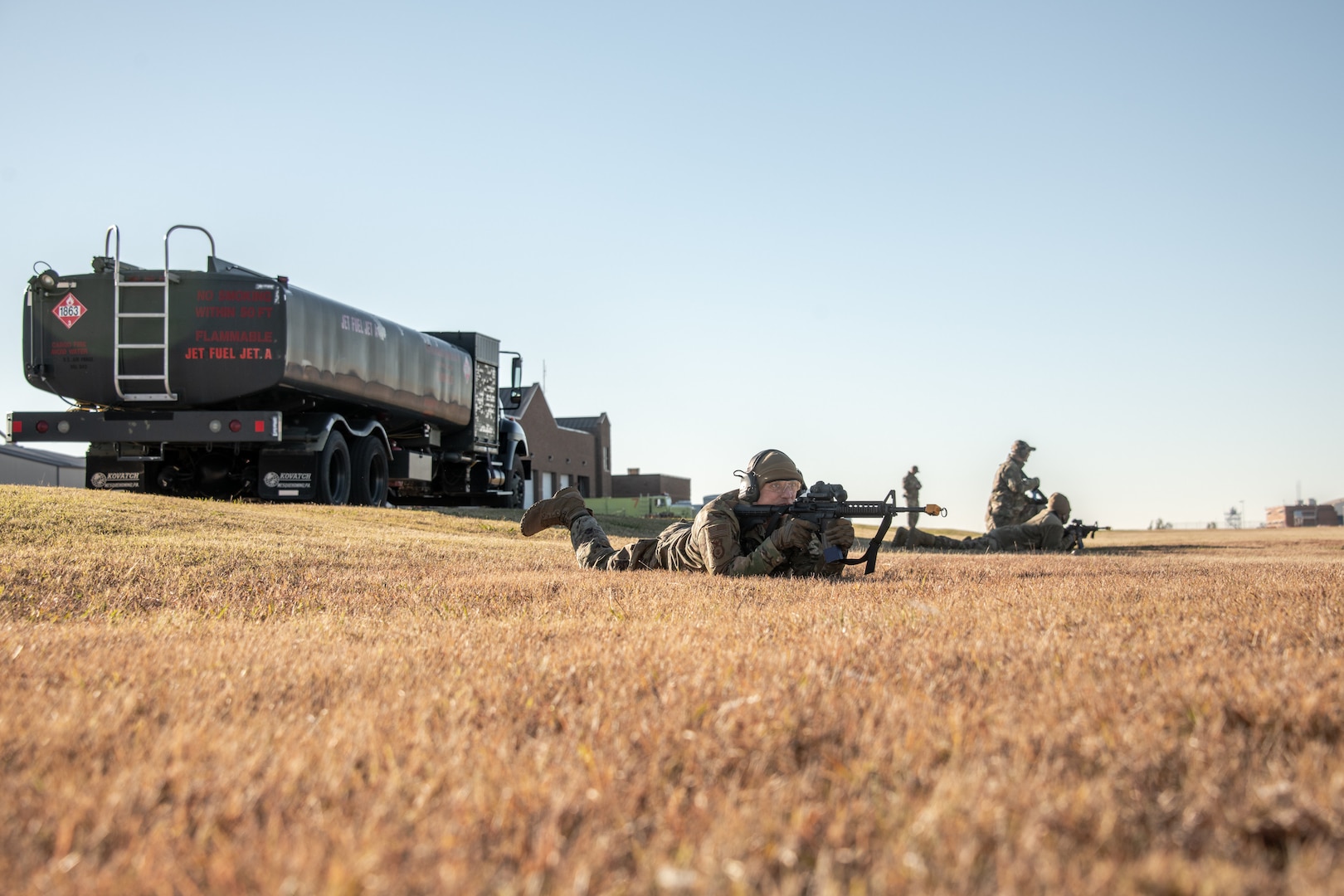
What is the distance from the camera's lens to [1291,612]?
17.1ft

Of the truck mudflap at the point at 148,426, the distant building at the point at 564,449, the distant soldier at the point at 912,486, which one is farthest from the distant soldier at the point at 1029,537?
the distant building at the point at 564,449

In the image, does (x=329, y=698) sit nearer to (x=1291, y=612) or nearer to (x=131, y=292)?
(x=1291, y=612)

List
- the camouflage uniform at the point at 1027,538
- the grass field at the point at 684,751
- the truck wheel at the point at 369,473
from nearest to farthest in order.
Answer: the grass field at the point at 684,751
the camouflage uniform at the point at 1027,538
the truck wheel at the point at 369,473

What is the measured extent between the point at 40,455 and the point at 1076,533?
39.7m

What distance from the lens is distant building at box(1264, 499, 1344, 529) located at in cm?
6069

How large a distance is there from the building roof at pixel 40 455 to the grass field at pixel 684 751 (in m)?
41.4

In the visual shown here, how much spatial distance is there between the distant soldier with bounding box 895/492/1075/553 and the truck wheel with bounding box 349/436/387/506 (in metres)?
9.03

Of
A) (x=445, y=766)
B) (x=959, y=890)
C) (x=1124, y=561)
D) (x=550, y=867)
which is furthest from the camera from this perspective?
(x=1124, y=561)

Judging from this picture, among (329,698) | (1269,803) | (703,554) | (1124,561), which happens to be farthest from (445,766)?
(1124,561)

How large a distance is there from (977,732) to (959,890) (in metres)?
1.04

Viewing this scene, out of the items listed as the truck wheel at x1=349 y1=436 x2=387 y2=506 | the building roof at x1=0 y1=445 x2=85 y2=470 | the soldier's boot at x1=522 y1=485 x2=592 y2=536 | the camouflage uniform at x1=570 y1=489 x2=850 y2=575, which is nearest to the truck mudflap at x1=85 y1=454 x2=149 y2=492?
the truck wheel at x1=349 y1=436 x2=387 y2=506

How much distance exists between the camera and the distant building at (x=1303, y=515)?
60688 mm

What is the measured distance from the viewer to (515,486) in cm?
2522

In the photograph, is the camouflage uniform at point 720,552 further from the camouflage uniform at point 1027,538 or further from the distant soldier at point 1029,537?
the camouflage uniform at point 1027,538
